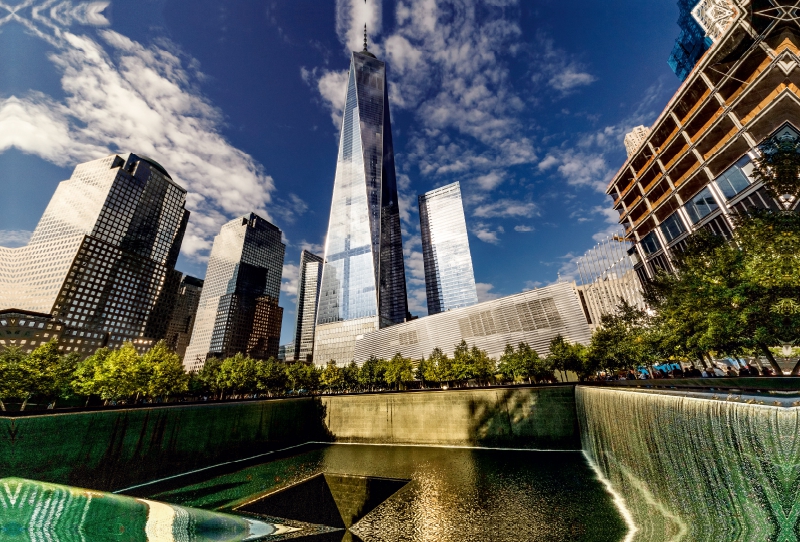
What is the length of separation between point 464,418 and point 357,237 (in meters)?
108

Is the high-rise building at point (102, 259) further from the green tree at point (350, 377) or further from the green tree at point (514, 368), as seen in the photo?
the green tree at point (514, 368)

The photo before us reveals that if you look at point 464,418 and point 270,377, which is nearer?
point 464,418

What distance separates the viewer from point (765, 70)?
1178 inches

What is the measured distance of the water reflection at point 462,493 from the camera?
12234mm

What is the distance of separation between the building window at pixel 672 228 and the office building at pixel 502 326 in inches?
1060

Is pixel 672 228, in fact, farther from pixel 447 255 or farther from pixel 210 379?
pixel 447 255

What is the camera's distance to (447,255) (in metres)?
185

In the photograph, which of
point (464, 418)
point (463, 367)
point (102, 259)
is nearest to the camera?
point (464, 418)

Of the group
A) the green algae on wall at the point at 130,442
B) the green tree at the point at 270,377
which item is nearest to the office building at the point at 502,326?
the green tree at the point at 270,377

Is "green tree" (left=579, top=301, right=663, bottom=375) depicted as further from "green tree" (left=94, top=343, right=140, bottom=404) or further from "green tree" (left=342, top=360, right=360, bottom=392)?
"green tree" (left=94, top=343, right=140, bottom=404)

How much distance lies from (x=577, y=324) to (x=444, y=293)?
112 m

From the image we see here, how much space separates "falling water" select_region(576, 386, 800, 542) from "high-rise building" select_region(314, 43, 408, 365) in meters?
111

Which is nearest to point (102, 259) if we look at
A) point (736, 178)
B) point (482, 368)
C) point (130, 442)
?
point (130, 442)

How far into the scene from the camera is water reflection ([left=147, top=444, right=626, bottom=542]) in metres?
12.2
